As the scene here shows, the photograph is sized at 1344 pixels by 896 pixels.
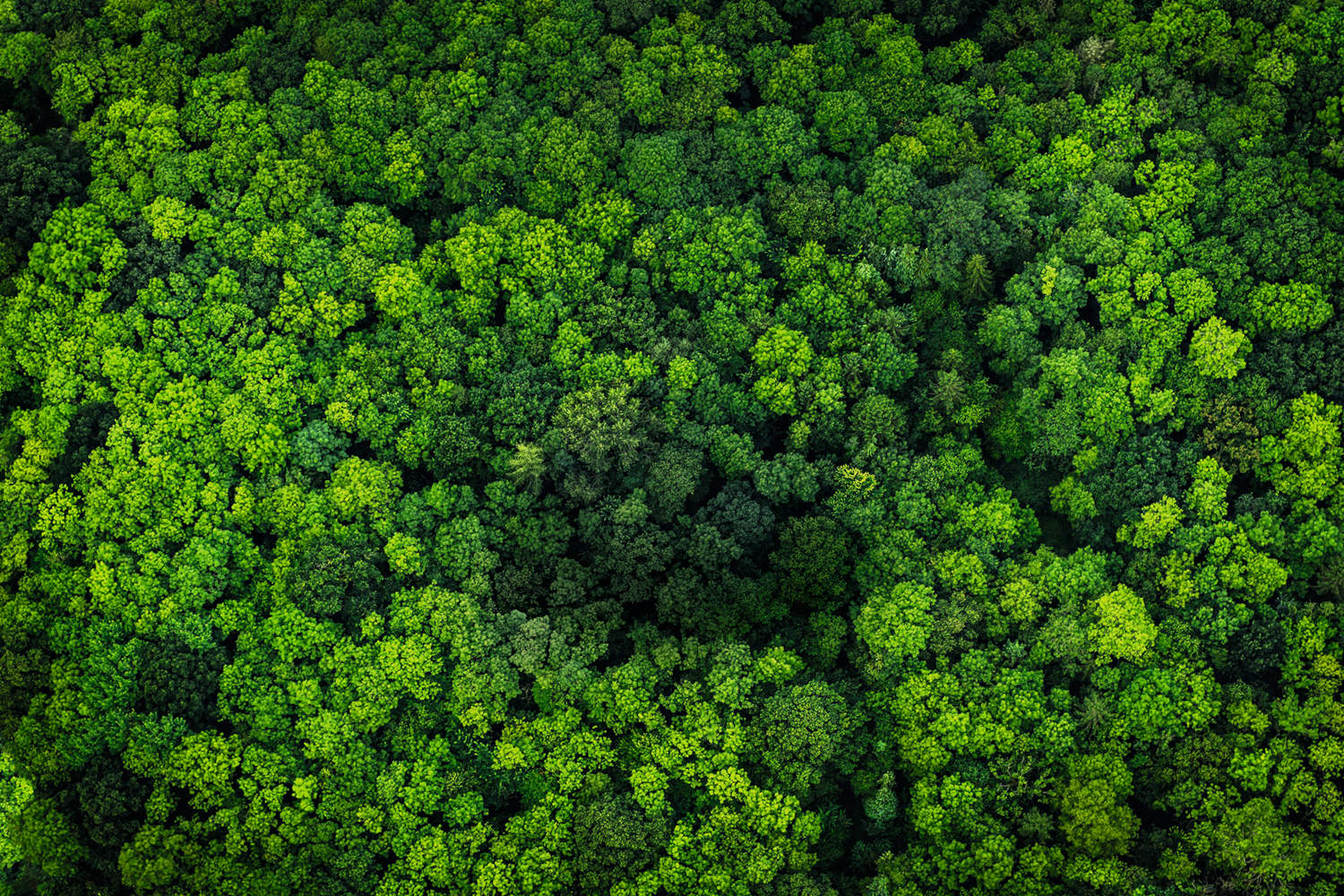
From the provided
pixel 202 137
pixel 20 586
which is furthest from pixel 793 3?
pixel 20 586

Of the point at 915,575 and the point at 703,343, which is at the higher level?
the point at 703,343

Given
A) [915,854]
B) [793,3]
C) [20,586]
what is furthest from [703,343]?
[20,586]

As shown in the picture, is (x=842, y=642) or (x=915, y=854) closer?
(x=915, y=854)

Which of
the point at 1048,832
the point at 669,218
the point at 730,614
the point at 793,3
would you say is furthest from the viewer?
the point at 793,3

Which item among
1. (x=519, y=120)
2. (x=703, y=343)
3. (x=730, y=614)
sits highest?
(x=519, y=120)

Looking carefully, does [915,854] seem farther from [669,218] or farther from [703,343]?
[669,218]

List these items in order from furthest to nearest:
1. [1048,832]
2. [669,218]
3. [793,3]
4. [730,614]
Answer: [793,3] < [669,218] < [730,614] < [1048,832]
